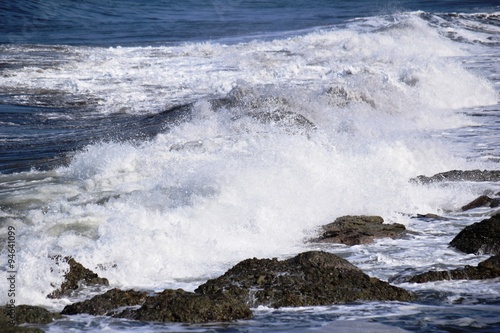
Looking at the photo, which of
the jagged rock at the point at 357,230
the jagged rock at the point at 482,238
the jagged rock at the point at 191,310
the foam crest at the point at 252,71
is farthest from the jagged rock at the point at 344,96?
the jagged rock at the point at 191,310

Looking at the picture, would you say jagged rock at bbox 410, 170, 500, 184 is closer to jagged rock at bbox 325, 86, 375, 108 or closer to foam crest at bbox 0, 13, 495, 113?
jagged rock at bbox 325, 86, 375, 108

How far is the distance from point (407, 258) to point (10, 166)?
6112 mm

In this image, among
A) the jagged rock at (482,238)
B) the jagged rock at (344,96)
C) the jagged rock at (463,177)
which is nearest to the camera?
the jagged rock at (482,238)

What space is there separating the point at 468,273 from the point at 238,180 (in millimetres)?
3626

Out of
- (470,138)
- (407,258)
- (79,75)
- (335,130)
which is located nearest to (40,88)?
Result: (79,75)

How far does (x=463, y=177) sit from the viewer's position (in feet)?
31.7

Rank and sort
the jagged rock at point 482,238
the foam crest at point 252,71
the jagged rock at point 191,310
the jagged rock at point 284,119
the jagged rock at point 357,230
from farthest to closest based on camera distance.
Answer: the foam crest at point 252,71, the jagged rock at point 284,119, the jagged rock at point 357,230, the jagged rock at point 482,238, the jagged rock at point 191,310

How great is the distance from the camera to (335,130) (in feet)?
42.3

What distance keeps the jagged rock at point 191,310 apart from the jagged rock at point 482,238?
2388 millimetres

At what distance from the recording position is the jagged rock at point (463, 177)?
31.3 feet

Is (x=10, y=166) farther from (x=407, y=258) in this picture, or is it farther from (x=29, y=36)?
(x=29, y=36)

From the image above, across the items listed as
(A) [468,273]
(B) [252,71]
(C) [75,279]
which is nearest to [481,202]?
(A) [468,273]

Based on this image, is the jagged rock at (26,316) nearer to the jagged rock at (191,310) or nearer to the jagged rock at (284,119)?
the jagged rock at (191,310)

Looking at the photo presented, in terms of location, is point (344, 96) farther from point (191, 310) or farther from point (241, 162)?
point (191, 310)
